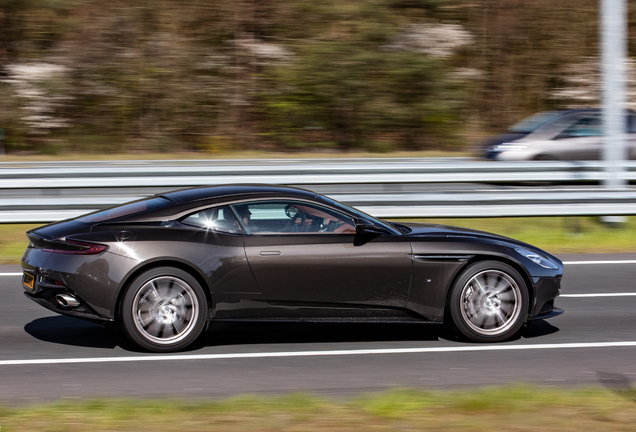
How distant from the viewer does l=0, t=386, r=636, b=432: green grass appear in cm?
417

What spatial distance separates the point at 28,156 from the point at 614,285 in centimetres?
1653

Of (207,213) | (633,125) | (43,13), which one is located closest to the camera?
(207,213)

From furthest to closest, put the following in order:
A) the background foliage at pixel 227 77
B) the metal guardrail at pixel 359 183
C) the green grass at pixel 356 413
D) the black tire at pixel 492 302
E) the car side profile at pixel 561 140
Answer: the background foliage at pixel 227 77
the car side profile at pixel 561 140
the metal guardrail at pixel 359 183
the black tire at pixel 492 302
the green grass at pixel 356 413

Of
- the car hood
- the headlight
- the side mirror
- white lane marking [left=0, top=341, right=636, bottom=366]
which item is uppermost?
the side mirror

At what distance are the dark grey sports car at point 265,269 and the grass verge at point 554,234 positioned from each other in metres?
4.04

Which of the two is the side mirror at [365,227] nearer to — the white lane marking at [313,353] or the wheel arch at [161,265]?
the white lane marking at [313,353]

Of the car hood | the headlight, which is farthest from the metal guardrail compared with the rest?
the headlight

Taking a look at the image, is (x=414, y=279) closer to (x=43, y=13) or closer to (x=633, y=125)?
(x=633, y=125)

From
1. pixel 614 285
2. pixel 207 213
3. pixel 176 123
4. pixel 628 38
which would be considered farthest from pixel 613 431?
pixel 628 38

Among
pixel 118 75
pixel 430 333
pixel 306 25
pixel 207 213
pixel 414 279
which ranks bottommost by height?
pixel 430 333

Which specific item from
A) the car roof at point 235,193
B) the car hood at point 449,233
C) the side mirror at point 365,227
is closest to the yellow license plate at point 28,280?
the car roof at point 235,193

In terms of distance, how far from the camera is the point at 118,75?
70.2ft

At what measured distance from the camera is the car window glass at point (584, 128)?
50.0 ft

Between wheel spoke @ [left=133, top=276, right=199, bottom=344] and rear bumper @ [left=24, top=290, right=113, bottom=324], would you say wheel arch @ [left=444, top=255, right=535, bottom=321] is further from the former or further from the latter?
rear bumper @ [left=24, top=290, right=113, bottom=324]
